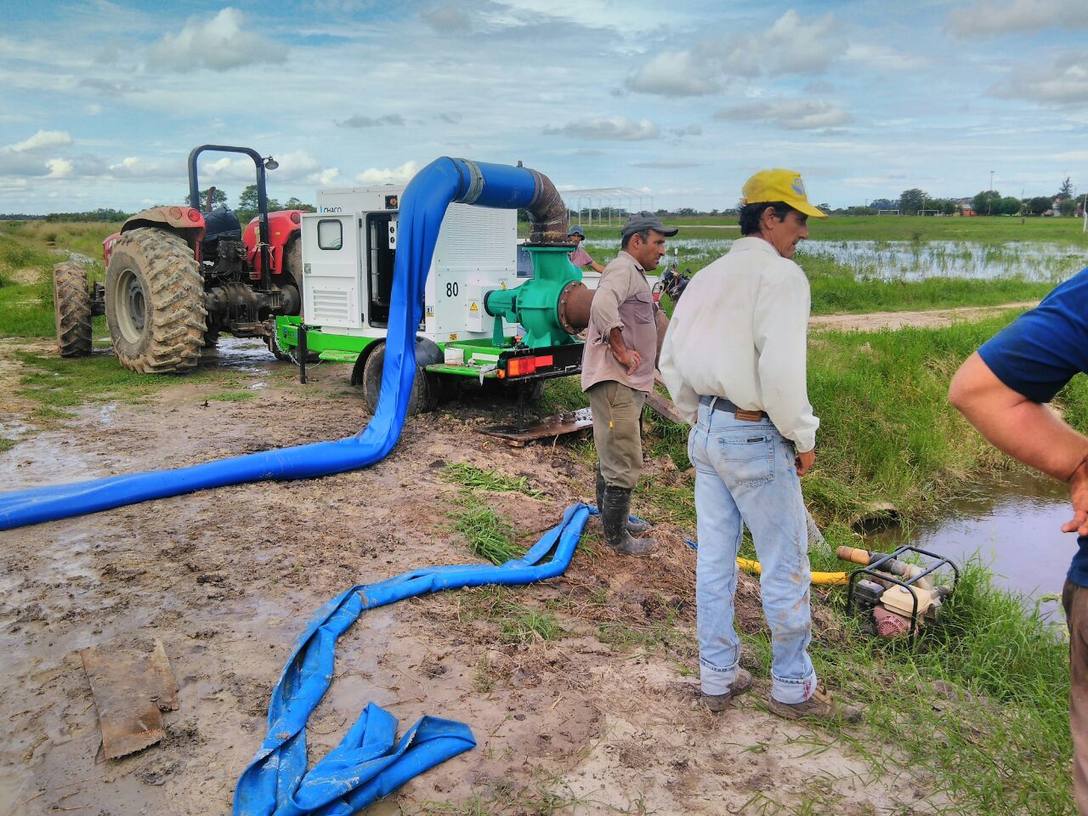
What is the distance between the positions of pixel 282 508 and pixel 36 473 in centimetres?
191

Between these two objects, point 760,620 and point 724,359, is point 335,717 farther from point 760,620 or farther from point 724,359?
point 760,620

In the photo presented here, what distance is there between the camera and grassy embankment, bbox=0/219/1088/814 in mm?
3008

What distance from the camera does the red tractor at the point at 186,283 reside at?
8.99 metres

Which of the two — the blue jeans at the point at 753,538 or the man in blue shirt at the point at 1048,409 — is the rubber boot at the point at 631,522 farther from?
the man in blue shirt at the point at 1048,409

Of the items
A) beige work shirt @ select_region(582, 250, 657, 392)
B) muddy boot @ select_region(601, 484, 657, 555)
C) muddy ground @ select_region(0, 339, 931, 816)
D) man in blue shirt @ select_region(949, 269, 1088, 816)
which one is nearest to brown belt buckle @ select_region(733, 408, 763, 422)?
man in blue shirt @ select_region(949, 269, 1088, 816)

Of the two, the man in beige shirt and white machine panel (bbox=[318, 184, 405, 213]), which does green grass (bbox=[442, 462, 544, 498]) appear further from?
white machine panel (bbox=[318, 184, 405, 213])

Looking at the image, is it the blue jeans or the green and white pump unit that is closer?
the blue jeans

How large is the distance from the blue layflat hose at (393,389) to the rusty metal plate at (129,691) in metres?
1.83

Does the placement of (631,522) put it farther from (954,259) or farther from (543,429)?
(954,259)

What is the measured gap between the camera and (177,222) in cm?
957

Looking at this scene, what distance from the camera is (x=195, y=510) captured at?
201 inches

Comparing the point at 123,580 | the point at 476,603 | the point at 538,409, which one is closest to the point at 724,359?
the point at 476,603

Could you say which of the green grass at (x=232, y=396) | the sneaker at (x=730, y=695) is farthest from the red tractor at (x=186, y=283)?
the sneaker at (x=730, y=695)

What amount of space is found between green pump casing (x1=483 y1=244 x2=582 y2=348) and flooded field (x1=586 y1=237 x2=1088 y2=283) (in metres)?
15.6
